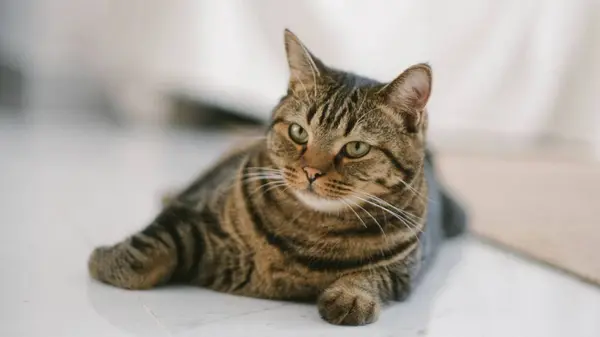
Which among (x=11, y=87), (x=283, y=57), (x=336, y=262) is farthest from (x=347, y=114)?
(x=11, y=87)

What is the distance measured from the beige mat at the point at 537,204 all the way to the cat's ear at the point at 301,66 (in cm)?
75

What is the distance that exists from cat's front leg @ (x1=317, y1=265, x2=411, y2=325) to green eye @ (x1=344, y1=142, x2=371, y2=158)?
0.71 feet

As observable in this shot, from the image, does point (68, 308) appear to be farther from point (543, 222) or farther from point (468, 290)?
point (543, 222)

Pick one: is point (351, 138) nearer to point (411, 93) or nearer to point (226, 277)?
point (411, 93)

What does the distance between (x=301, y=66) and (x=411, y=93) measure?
21cm

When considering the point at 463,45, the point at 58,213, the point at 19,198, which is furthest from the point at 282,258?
the point at 463,45

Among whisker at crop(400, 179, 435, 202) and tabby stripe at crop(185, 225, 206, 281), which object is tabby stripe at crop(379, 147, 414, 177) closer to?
whisker at crop(400, 179, 435, 202)

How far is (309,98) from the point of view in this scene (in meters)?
1.18

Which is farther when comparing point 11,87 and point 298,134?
point 11,87

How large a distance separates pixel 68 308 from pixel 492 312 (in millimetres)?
759

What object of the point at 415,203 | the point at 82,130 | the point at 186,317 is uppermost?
the point at 415,203

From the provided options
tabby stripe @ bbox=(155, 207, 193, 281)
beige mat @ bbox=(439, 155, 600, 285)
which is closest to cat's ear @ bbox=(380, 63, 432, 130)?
tabby stripe @ bbox=(155, 207, 193, 281)

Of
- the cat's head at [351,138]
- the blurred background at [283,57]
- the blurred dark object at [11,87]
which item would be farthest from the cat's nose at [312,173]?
the blurred dark object at [11,87]

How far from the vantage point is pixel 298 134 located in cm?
117
